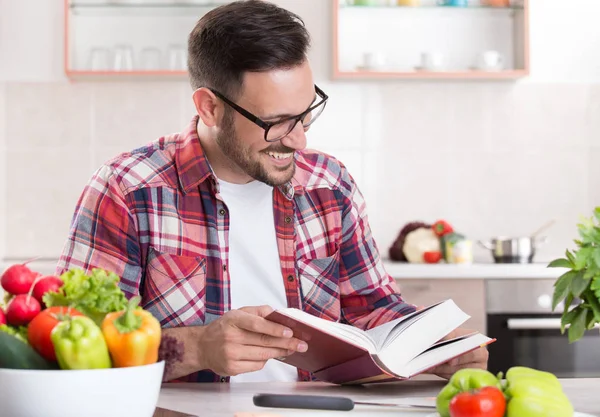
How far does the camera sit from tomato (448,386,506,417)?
Answer: 1041 mm

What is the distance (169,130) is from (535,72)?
5.11 feet

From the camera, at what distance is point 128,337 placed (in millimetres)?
971

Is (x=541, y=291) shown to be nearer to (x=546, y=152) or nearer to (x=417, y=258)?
(x=417, y=258)

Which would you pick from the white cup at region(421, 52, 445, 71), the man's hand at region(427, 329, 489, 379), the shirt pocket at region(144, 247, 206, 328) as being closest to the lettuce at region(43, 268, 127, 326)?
the man's hand at region(427, 329, 489, 379)

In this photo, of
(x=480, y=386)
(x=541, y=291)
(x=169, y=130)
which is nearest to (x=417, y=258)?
(x=541, y=291)

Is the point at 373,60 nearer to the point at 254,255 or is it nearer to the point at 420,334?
the point at 254,255

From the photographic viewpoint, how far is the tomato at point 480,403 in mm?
1041

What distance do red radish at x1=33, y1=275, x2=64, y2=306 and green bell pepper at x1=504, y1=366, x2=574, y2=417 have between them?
0.56 metres

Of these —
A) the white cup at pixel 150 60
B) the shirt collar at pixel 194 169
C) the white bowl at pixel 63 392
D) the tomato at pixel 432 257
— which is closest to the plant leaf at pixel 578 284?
the white bowl at pixel 63 392

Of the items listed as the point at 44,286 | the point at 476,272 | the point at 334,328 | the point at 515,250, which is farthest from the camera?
the point at 515,250

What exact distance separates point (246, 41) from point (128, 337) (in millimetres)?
1030

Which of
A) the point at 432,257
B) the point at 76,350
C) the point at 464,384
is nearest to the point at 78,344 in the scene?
the point at 76,350

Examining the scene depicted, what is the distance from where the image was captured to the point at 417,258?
3314 mm

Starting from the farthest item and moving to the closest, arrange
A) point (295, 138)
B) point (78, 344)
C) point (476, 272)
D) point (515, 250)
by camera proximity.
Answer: point (515, 250), point (476, 272), point (295, 138), point (78, 344)
